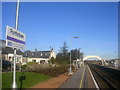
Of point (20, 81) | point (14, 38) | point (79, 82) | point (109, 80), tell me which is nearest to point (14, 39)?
point (14, 38)

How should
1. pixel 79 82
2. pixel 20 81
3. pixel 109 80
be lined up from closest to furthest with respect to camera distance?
pixel 20 81 < pixel 79 82 < pixel 109 80

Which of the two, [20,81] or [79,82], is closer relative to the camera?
[20,81]

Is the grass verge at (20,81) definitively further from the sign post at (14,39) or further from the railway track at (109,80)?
the railway track at (109,80)

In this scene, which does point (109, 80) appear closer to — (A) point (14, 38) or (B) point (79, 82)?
(B) point (79, 82)

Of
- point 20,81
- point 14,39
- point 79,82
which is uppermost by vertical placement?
point 14,39

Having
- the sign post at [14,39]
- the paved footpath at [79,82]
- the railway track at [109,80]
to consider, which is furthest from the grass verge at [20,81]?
the railway track at [109,80]

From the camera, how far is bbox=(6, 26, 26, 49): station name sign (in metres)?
9.46

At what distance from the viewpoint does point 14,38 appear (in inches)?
396

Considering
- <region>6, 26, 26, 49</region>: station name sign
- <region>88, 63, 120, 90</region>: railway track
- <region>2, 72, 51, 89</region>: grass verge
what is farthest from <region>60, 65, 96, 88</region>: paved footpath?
<region>6, 26, 26, 49</region>: station name sign

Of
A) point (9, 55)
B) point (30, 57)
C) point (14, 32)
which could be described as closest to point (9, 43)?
point (14, 32)

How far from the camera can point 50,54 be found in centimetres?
8862

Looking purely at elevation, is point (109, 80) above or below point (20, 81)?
below

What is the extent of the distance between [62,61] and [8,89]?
49.0 metres

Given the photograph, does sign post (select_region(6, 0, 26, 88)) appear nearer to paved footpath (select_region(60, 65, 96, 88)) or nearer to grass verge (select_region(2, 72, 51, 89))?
grass verge (select_region(2, 72, 51, 89))
